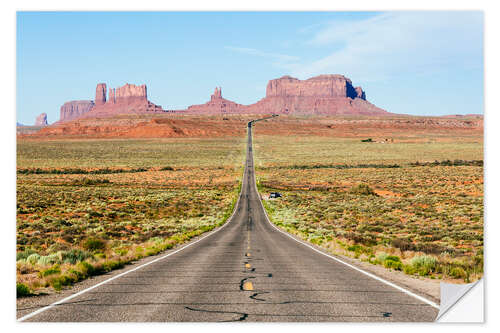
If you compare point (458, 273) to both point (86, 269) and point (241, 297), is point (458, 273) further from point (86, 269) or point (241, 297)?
point (86, 269)

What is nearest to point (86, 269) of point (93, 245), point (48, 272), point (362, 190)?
point (48, 272)

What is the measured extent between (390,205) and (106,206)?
31862 mm

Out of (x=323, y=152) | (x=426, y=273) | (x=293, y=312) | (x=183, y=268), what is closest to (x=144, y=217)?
(x=183, y=268)

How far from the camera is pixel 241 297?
8.87 metres

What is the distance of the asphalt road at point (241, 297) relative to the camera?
7586 mm

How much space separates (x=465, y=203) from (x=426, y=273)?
34616 mm

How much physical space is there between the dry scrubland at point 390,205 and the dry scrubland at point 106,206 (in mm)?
9071

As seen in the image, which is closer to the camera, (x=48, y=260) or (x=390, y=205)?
Result: (x=48, y=260)

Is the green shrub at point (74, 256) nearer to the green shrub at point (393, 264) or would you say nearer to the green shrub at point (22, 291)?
the green shrub at point (22, 291)

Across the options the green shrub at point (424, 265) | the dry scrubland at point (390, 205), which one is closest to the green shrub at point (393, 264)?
the dry scrubland at point (390, 205)

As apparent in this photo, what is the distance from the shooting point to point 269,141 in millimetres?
168250

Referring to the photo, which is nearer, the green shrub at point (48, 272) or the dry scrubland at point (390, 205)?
the green shrub at point (48, 272)

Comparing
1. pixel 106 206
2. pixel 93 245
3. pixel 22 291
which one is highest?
pixel 22 291

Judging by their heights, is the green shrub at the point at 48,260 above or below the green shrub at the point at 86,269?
below
